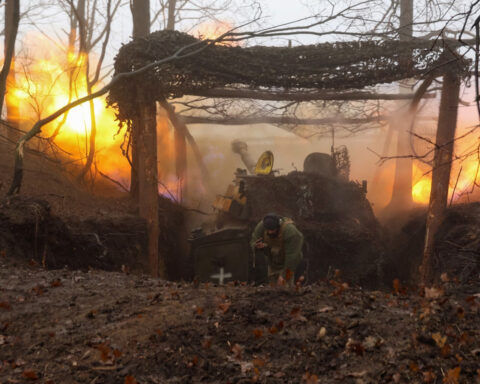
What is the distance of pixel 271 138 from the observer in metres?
32.8

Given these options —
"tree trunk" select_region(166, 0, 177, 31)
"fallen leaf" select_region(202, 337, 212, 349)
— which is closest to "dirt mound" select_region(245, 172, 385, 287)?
"fallen leaf" select_region(202, 337, 212, 349)

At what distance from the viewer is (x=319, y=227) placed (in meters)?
12.1

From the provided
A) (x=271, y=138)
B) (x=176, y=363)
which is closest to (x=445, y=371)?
(x=176, y=363)

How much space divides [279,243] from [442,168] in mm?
4396

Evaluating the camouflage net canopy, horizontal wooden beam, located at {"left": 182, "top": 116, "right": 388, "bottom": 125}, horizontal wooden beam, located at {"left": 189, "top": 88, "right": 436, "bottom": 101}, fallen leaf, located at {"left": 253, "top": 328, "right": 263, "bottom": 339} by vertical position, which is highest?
the camouflage net canopy

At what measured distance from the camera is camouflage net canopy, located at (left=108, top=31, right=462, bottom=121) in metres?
9.57

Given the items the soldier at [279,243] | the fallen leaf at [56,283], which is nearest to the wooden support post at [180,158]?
the soldier at [279,243]

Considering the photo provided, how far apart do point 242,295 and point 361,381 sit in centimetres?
187

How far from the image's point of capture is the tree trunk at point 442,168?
388 inches

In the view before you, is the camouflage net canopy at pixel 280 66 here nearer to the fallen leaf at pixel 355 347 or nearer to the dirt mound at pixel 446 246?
the dirt mound at pixel 446 246

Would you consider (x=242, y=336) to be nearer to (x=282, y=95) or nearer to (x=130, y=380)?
(x=130, y=380)

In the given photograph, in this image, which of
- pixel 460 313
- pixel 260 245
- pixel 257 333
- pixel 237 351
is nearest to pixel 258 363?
pixel 237 351

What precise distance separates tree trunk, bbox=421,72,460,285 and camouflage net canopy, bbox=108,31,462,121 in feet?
2.33

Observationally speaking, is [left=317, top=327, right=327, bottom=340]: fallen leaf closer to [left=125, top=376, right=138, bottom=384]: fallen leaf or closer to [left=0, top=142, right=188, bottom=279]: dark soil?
[left=125, top=376, right=138, bottom=384]: fallen leaf
